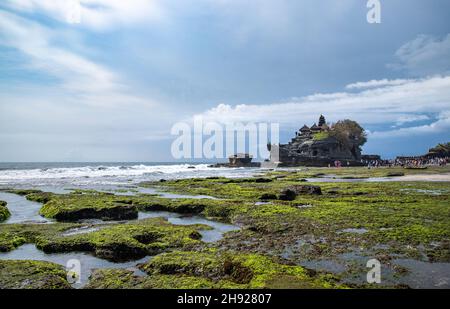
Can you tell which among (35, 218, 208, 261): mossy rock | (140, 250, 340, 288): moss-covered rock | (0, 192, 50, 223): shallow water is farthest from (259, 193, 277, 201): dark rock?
(0, 192, 50, 223): shallow water

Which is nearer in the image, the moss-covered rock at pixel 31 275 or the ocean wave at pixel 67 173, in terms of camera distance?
the moss-covered rock at pixel 31 275

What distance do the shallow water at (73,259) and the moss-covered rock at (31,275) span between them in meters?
0.51

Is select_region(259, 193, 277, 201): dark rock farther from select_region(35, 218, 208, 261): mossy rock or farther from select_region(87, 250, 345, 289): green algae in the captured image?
select_region(87, 250, 345, 289): green algae

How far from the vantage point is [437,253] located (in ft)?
32.8

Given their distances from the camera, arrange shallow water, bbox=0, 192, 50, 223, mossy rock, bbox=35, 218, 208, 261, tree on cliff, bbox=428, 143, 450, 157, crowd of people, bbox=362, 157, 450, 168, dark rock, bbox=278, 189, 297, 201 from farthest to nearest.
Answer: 1. tree on cliff, bbox=428, 143, 450, 157
2. crowd of people, bbox=362, 157, 450, 168
3. dark rock, bbox=278, 189, 297, 201
4. shallow water, bbox=0, 192, 50, 223
5. mossy rock, bbox=35, 218, 208, 261

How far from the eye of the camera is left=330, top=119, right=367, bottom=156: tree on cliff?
122125 millimetres

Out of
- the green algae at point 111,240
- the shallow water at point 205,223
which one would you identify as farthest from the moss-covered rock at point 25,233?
the shallow water at point 205,223

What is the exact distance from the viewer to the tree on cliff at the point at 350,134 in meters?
122

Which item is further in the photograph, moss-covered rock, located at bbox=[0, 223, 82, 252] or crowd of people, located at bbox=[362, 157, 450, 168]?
crowd of people, located at bbox=[362, 157, 450, 168]

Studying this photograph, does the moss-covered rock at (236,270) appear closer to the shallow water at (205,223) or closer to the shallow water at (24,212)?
the shallow water at (205,223)

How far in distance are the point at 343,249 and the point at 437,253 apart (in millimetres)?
2970

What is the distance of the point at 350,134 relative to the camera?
5123 inches

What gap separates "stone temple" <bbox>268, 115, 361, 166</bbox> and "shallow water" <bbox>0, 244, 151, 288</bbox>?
99571mm
